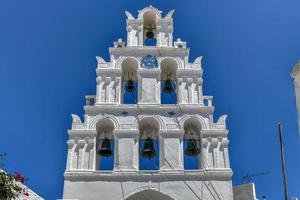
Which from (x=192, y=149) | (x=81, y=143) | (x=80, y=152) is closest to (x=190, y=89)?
(x=192, y=149)

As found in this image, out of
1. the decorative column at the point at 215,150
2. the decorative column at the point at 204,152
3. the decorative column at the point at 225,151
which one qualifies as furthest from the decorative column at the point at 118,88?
the decorative column at the point at 225,151

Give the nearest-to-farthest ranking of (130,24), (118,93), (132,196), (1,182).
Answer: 1. (1,182)
2. (132,196)
3. (118,93)
4. (130,24)

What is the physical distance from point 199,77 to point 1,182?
36.0 feet

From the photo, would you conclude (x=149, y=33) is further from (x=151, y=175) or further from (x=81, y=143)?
(x=151, y=175)

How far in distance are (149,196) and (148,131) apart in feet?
8.87

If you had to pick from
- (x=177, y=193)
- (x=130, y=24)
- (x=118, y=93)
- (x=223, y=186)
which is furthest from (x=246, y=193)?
(x=130, y=24)

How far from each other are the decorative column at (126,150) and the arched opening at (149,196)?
910 millimetres

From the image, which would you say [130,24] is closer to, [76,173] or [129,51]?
[129,51]

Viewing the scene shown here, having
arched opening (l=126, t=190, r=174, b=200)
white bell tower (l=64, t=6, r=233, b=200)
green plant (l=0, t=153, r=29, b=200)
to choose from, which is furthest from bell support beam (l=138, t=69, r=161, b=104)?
green plant (l=0, t=153, r=29, b=200)

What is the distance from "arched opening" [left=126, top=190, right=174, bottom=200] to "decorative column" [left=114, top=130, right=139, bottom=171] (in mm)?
910

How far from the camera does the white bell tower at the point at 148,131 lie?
19406mm

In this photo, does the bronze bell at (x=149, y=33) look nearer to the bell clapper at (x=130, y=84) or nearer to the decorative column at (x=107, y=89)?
the bell clapper at (x=130, y=84)

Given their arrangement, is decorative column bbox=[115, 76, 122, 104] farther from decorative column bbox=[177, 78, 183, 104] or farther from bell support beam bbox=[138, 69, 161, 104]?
decorative column bbox=[177, 78, 183, 104]

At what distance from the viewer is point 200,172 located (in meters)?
19.7
